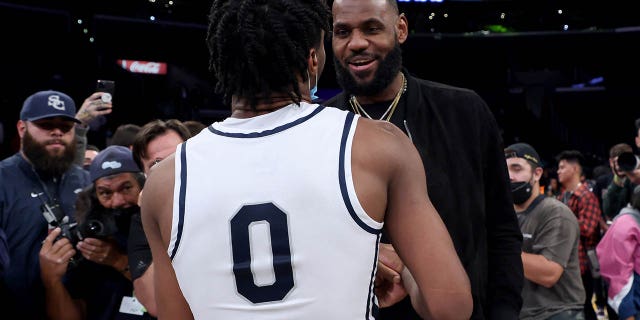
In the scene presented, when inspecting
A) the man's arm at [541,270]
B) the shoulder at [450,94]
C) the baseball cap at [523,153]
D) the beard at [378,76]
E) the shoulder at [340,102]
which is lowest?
the man's arm at [541,270]

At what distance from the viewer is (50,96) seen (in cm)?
432

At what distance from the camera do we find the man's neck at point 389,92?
2.42 metres

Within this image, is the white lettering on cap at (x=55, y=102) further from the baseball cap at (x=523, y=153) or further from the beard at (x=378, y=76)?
the baseball cap at (x=523, y=153)

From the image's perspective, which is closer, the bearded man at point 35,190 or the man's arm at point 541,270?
the bearded man at point 35,190

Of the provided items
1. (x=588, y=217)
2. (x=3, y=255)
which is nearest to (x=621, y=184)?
(x=588, y=217)

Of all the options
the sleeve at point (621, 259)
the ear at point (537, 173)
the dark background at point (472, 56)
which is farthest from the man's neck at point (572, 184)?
the dark background at point (472, 56)

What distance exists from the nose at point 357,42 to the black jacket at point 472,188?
0.74 feet

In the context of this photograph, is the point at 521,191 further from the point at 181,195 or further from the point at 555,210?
the point at 181,195

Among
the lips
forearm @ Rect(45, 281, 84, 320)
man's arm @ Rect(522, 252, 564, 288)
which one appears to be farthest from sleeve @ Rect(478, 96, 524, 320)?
forearm @ Rect(45, 281, 84, 320)

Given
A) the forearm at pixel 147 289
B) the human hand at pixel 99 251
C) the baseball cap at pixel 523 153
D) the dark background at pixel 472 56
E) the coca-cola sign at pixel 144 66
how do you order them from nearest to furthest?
the forearm at pixel 147 289
the human hand at pixel 99 251
the baseball cap at pixel 523 153
the dark background at pixel 472 56
the coca-cola sign at pixel 144 66

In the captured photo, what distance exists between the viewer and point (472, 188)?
2.26m

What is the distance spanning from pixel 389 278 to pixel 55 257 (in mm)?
2202

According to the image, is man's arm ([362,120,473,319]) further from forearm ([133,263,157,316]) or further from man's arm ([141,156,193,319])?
forearm ([133,263,157,316])

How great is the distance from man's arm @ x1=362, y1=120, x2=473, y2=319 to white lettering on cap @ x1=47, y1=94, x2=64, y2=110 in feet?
10.6
